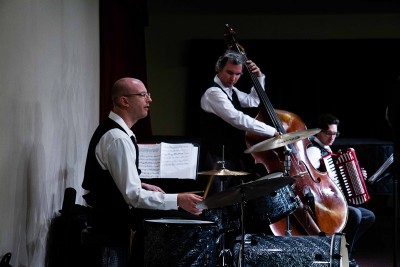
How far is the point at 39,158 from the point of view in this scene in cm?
437

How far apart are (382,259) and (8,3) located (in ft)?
11.7

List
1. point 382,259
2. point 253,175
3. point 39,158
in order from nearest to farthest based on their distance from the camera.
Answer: point 39,158 < point 253,175 < point 382,259

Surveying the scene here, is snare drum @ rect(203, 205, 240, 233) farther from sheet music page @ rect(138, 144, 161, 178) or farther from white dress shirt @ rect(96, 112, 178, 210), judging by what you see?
sheet music page @ rect(138, 144, 161, 178)

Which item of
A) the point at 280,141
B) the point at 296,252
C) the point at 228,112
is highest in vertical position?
the point at 228,112

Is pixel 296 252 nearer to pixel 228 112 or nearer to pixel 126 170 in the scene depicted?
pixel 126 170

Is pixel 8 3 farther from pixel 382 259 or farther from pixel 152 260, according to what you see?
pixel 382 259

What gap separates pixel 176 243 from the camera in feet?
11.3

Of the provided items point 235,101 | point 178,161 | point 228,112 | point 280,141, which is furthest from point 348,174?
point 178,161

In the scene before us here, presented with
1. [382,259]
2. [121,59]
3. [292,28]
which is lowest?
[382,259]

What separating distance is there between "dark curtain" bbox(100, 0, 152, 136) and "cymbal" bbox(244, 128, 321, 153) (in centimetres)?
205

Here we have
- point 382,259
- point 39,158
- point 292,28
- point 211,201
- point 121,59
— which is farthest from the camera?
point 292,28

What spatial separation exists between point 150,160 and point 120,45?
Result: 2.67 metres

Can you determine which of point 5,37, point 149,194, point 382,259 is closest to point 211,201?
point 149,194

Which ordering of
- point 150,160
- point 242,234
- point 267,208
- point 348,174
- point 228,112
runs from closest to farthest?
point 242,234 → point 267,208 → point 150,160 → point 228,112 → point 348,174
